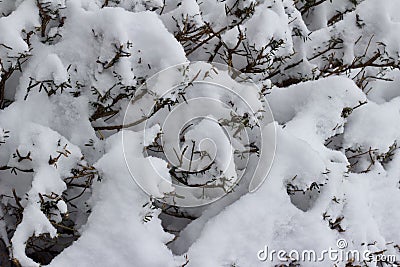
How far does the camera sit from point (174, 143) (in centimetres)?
233

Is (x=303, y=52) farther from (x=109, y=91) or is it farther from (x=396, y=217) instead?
(x=109, y=91)

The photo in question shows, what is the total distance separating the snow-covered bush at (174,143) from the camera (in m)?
2.13

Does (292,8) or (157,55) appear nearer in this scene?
(157,55)

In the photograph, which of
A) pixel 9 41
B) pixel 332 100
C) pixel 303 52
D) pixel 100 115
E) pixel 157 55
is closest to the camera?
pixel 9 41

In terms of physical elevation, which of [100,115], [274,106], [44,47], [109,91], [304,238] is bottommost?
[304,238]

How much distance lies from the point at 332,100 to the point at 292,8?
2.12 ft

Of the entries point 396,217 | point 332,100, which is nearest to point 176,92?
point 332,100

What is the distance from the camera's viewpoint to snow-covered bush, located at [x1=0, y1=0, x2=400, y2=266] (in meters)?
2.13

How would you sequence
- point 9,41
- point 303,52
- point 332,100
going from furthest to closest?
1. point 303,52
2. point 332,100
3. point 9,41

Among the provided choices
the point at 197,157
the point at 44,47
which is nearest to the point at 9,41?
the point at 44,47

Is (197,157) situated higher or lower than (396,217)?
higher

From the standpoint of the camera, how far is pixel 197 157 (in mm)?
2287

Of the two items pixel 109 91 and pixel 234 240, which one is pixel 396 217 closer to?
pixel 234 240

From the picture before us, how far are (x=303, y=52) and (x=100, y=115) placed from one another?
4.68 ft
